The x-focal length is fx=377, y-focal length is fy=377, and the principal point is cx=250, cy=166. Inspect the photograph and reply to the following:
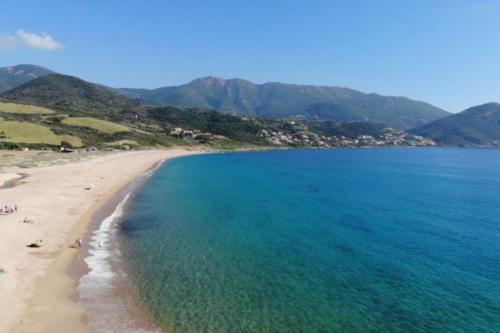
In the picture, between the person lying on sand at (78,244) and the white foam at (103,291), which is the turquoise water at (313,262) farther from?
the person lying on sand at (78,244)

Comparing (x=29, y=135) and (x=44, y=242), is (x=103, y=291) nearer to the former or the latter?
(x=44, y=242)

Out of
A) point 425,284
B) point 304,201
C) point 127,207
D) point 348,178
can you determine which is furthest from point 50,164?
point 425,284

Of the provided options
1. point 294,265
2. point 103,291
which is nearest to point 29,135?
point 103,291

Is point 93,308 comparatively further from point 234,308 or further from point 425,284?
point 425,284

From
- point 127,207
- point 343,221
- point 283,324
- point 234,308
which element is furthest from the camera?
Result: point 127,207

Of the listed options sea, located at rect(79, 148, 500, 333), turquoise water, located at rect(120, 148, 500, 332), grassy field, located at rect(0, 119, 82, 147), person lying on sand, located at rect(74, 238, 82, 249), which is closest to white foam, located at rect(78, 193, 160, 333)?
sea, located at rect(79, 148, 500, 333)

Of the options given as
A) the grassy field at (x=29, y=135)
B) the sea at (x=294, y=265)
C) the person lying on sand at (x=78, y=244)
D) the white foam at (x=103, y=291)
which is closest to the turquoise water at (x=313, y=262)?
the sea at (x=294, y=265)
